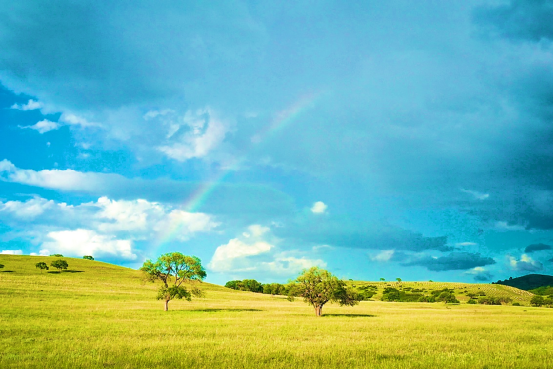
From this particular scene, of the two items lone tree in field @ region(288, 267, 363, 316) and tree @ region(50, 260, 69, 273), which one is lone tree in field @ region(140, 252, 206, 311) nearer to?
lone tree in field @ region(288, 267, 363, 316)

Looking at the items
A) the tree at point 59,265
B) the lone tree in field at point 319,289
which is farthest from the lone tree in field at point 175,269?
the tree at point 59,265

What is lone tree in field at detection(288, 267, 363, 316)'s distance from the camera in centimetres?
6219

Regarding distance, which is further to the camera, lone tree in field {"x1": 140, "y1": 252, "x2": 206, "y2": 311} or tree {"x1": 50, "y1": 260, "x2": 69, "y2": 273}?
tree {"x1": 50, "y1": 260, "x2": 69, "y2": 273}

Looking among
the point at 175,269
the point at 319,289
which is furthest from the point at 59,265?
the point at 319,289

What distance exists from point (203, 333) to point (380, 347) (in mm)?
14588

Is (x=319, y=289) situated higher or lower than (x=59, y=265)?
lower

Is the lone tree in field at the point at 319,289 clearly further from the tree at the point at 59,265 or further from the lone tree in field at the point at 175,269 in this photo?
the tree at the point at 59,265

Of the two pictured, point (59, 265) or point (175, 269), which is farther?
point (59, 265)

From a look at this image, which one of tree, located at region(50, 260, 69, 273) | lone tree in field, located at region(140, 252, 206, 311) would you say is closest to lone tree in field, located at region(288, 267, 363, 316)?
lone tree in field, located at region(140, 252, 206, 311)

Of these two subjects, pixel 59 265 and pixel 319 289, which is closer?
pixel 319 289

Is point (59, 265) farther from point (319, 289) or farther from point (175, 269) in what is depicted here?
point (319, 289)

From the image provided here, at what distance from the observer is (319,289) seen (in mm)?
62375

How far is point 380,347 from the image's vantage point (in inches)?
992

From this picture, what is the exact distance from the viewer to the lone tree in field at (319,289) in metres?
62.2
